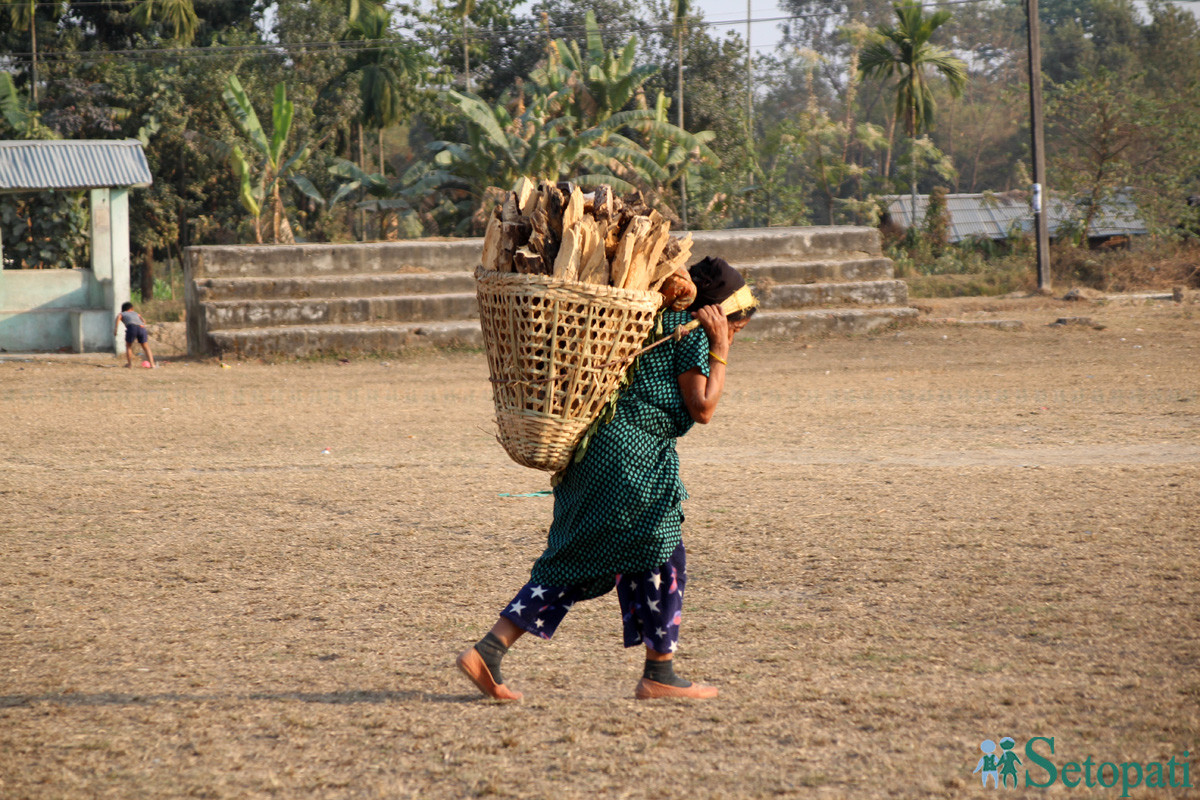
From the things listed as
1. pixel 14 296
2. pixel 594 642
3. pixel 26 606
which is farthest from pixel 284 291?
pixel 594 642

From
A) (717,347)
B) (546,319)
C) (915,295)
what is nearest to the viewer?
(546,319)

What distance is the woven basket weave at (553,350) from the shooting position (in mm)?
2871

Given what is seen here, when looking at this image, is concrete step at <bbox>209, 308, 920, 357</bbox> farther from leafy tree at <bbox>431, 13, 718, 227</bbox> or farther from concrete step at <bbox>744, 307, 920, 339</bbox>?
leafy tree at <bbox>431, 13, 718, 227</bbox>

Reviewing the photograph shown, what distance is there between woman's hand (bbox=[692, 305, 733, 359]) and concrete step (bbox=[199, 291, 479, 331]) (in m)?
12.5

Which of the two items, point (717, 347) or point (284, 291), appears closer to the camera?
point (717, 347)

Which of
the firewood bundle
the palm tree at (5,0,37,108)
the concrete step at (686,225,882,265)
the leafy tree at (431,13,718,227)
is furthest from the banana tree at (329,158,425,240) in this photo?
the firewood bundle

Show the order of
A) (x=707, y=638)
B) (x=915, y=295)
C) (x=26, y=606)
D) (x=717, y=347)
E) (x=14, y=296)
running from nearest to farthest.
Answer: (x=717, y=347), (x=707, y=638), (x=26, y=606), (x=14, y=296), (x=915, y=295)

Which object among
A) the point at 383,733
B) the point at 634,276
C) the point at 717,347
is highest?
the point at 634,276

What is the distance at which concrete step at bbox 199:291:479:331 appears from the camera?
14695 mm

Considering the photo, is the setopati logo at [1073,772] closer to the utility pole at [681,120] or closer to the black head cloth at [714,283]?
the black head cloth at [714,283]

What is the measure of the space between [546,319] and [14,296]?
14.9m

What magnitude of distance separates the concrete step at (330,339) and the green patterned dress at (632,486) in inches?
467

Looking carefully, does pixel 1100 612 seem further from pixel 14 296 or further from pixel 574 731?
pixel 14 296

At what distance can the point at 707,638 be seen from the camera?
3.81 metres
